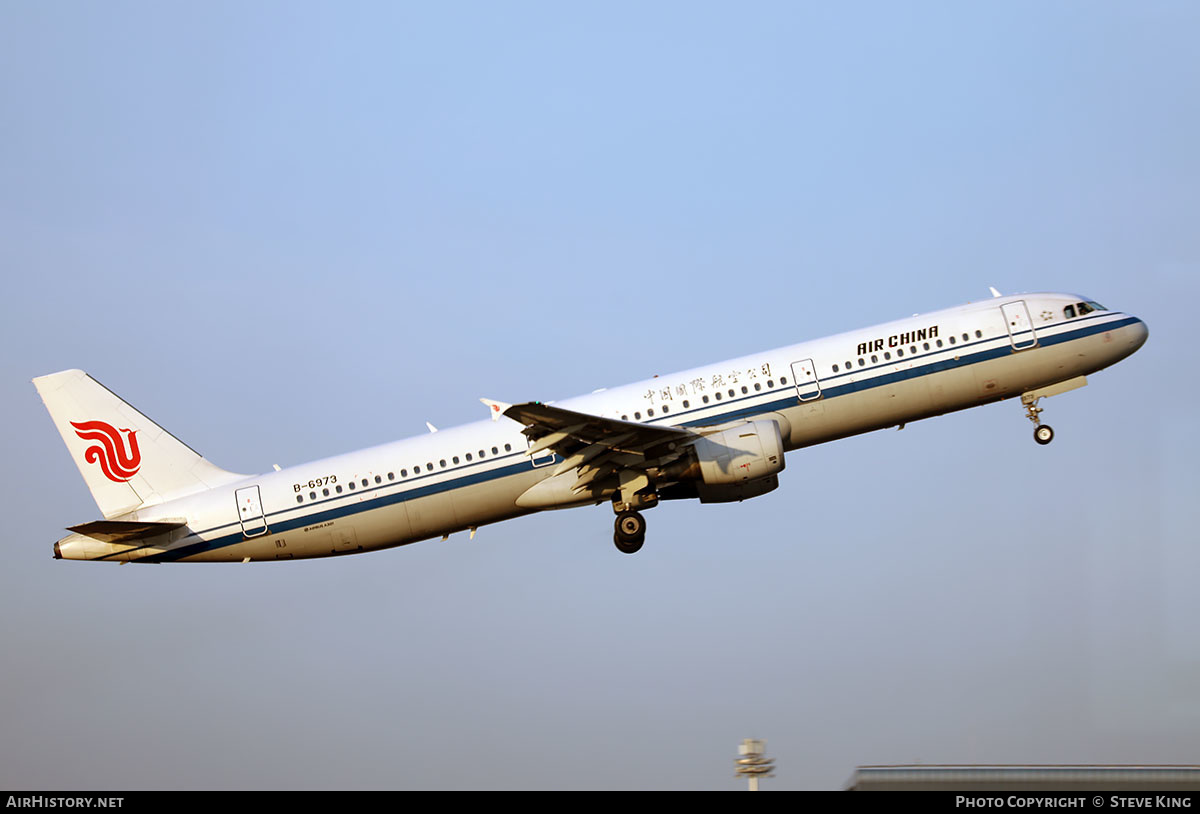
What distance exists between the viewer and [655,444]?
37625mm

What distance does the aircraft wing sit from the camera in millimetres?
35875

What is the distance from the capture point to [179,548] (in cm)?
3991

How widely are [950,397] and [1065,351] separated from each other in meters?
3.68

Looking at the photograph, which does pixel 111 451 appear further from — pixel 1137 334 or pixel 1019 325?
pixel 1137 334

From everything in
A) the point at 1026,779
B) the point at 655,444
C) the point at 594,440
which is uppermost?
the point at 594,440

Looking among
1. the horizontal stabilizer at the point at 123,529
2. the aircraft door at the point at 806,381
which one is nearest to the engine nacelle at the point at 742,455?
the aircraft door at the point at 806,381

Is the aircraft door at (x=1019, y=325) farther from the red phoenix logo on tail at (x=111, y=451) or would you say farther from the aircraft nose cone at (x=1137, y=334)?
the red phoenix logo on tail at (x=111, y=451)

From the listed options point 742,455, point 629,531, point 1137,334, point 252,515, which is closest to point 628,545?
point 629,531

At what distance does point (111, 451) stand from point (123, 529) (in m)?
3.83

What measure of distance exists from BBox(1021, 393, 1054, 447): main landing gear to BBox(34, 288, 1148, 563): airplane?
0.04 meters

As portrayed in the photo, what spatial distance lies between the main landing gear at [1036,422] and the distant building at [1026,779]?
957cm

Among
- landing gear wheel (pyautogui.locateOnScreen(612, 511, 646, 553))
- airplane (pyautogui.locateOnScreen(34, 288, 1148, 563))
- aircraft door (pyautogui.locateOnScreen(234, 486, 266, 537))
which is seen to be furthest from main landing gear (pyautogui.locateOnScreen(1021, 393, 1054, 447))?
aircraft door (pyautogui.locateOnScreen(234, 486, 266, 537))

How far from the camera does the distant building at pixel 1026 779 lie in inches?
1437
